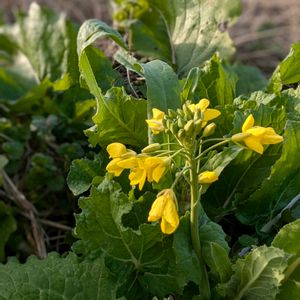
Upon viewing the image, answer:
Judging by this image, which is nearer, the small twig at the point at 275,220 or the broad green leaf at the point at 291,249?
the broad green leaf at the point at 291,249

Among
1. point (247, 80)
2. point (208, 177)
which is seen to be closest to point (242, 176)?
point (208, 177)

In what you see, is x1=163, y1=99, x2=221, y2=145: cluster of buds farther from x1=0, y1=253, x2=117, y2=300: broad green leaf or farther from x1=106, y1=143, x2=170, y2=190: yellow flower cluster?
Result: x1=0, y1=253, x2=117, y2=300: broad green leaf

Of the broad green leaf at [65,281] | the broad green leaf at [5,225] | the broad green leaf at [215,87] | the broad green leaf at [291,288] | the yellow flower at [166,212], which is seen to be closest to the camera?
the yellow flower at [166,212]

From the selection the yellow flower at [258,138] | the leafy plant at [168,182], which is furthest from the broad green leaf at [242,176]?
the yellow flower at [258,138]

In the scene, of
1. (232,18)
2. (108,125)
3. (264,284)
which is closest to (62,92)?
(232,18)

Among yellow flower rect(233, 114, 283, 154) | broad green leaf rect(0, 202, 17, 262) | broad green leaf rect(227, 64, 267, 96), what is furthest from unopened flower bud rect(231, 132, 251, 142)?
broad green leaf rect(227, 64, 267, 96)

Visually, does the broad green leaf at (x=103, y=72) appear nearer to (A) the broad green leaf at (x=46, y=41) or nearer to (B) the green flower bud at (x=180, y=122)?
(A) the broad green leaf at (x=46, y=41)

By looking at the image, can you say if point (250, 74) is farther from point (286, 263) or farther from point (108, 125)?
point (286, 263)
